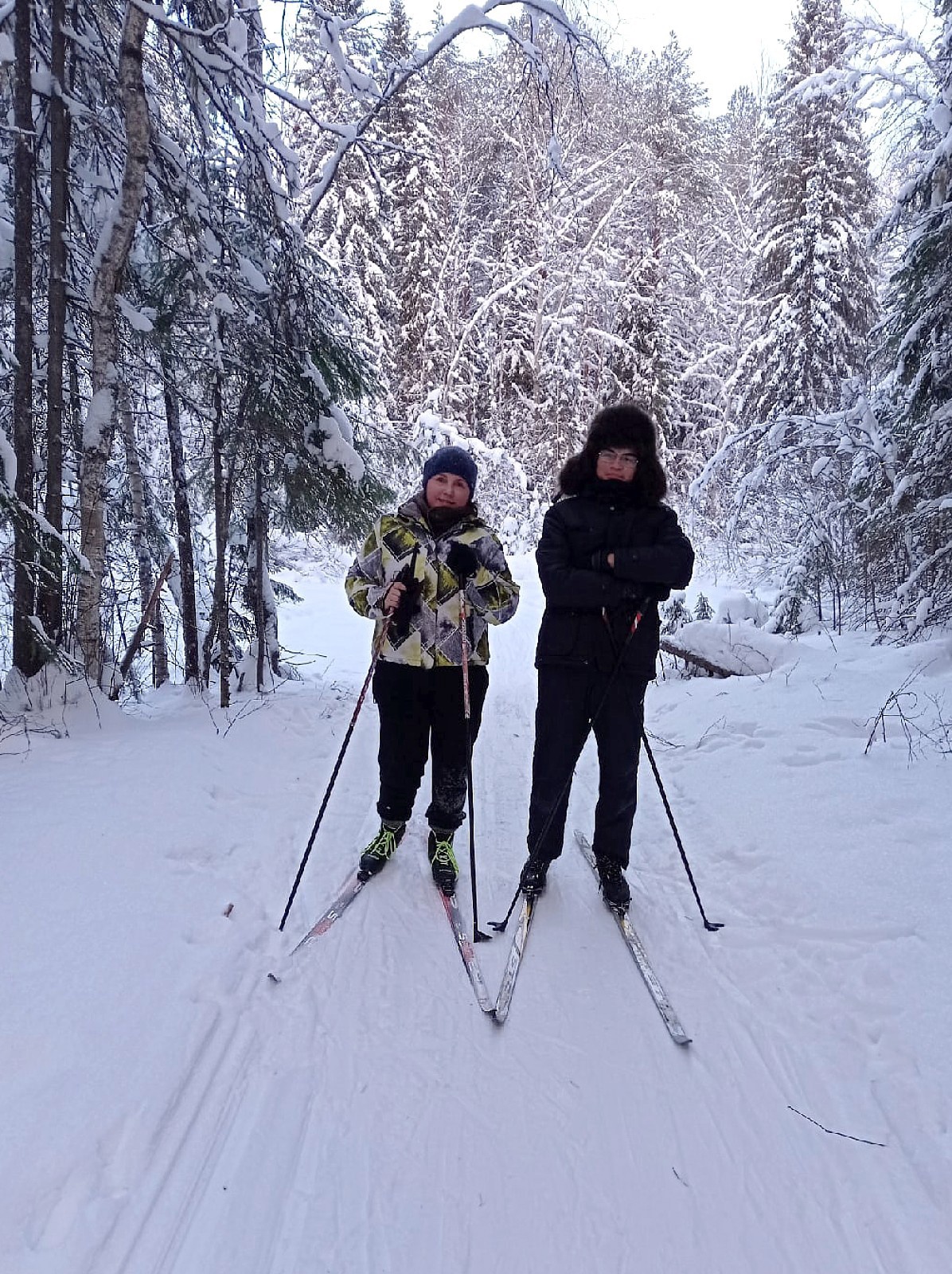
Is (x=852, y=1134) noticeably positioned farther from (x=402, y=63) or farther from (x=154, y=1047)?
(x=402, y=63)

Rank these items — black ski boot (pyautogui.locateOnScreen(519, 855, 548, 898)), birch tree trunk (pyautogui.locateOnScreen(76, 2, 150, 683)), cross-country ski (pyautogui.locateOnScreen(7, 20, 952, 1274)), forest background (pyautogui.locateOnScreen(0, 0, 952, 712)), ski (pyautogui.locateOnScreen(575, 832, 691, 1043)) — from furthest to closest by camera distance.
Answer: forest background (pyautogui.locateOnScreen(0, 0, 952, 712))
birch tree trunk (pyautogui.locateOnScreen(76, 2, 150, 683))
black ski boot (pyautogui.locateOnScreen(519, 855, 548, 898))
ski (pyautogui.locateOnScreen(575, 832, 691, 1043))
cross-country ski (pyautogui.locateOnScreen(7, 20, 952, 1274))

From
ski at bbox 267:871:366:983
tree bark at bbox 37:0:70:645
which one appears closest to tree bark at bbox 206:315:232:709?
tree bark at bbox 37:0:70:645

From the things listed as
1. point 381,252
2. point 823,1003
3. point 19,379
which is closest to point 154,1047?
point 823,1003

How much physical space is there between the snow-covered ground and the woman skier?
2.06 ft

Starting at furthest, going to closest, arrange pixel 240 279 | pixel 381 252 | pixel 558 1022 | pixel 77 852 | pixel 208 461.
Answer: pixel 381 252, pixel 208 461, pixel 240 279, pixel 77 852, pixel 558 1022

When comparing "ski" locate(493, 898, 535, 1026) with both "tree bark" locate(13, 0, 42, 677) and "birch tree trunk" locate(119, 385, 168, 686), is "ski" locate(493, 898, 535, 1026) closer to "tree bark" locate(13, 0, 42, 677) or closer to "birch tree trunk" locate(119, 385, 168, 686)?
"tree bark" locate(13, 0, 42, 677)

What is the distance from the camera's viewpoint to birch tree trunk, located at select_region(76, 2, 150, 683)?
4.48 meters

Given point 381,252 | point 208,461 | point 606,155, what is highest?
point 606,155

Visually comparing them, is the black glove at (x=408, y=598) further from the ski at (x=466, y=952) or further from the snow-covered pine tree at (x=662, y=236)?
the snow-covered pine tree at (x=662, y=236)

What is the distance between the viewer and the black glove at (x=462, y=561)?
Answer: 337 centimetres

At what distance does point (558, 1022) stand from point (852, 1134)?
0.95 metres

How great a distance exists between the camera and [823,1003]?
2594 mm

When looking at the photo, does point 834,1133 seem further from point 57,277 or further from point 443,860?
point 57,277

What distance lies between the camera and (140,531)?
7234 millimetres
